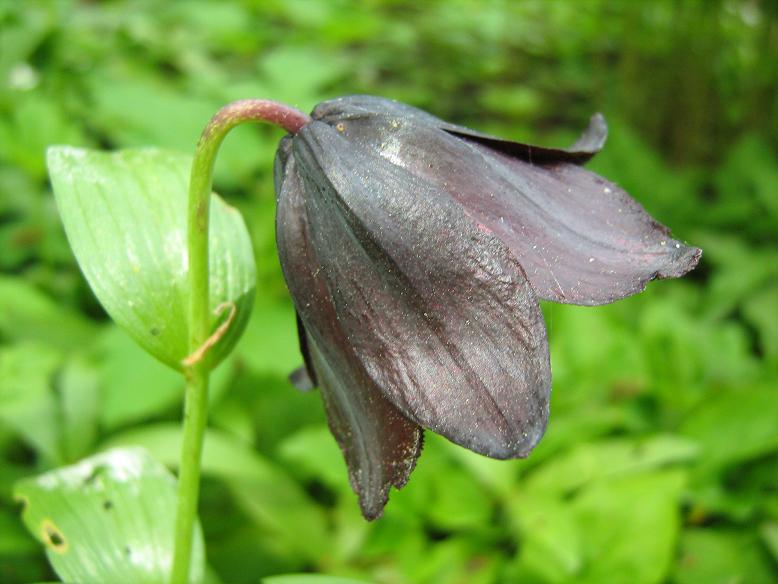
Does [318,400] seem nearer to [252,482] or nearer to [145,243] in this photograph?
[252,482]

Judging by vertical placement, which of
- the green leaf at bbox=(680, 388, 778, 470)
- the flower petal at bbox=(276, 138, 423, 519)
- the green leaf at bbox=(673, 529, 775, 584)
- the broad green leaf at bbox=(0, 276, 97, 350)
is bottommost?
the green leaf at bbox=(673, 529, 775, 584)

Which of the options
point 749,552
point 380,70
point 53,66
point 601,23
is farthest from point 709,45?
point 53,66

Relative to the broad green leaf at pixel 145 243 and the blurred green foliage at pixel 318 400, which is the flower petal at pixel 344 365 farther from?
the blurred green foliage at pixel 318 400

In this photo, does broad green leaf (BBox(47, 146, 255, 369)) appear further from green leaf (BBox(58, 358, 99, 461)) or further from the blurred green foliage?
green leaf (BBox(58, 358, 99, 461))

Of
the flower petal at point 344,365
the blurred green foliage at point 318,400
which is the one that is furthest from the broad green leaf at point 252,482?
the flower petal at point 344,365

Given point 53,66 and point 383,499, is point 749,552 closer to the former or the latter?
point 383,499

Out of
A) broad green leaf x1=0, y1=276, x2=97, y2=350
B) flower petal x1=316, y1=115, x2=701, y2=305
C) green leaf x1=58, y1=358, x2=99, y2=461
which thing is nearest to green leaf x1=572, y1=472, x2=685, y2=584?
flower petal x1=316, y1=115, x2=701, y2=305

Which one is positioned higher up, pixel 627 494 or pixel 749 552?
pixel 627 494

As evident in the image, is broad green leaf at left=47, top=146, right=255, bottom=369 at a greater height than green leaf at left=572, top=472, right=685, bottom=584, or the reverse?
broad green leaf at left=47, top=146, right=255, bottom=369
